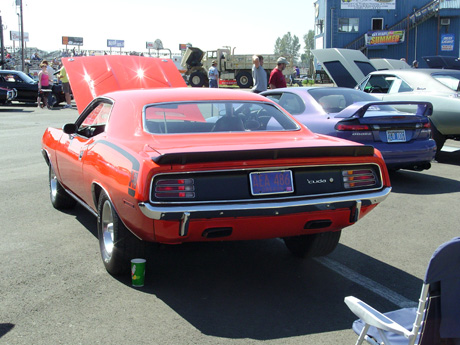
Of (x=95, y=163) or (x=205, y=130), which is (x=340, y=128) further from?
(x=95, y=163)

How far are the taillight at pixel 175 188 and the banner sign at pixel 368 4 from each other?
48319mm

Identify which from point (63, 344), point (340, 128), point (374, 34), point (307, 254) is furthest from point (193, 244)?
point (374, 34)

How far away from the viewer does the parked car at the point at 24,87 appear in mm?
23094

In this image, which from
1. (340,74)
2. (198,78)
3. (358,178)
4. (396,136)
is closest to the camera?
(358,178)

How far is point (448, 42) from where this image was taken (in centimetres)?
4772

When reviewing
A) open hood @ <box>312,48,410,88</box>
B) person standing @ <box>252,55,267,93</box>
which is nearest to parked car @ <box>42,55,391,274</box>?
person standing @ <box>252,55,267,93</box>

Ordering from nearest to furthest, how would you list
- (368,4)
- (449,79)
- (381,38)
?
1. (449,79)
2. (381,38)
3. (368,4)

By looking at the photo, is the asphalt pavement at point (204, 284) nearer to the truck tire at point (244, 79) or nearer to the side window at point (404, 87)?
the side window at point (404, 87)

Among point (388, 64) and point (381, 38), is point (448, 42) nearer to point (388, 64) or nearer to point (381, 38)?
point (381, 38)

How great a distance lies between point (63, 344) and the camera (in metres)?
3.30

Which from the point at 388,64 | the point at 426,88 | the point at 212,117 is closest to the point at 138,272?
the point at 212,117

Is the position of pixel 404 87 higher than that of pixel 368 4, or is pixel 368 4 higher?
pixel 368 4

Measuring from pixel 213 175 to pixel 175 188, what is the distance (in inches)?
10.5

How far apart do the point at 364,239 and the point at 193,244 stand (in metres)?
1.66
